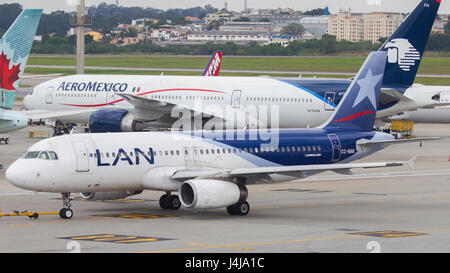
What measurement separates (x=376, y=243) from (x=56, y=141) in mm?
13286

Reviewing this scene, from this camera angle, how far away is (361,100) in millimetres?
42906

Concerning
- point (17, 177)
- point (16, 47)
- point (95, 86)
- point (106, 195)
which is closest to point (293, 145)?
point (106, 195)

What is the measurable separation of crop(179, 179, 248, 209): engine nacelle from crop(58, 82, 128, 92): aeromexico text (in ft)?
105

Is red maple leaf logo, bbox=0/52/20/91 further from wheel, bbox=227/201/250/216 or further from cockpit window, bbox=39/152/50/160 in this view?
wheel, bbox=227/201/250/216

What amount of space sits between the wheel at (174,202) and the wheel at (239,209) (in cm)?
270

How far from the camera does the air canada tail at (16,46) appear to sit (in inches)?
1751

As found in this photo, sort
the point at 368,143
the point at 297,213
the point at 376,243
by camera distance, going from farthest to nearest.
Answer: the point at 368,143
the point at 297,213
the point at 376,243

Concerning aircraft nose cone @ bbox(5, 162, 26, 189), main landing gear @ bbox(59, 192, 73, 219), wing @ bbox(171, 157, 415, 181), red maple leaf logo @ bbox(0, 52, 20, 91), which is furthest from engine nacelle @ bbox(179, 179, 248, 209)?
red maple leaf logo @ bbox(0, 52, 20, 91)

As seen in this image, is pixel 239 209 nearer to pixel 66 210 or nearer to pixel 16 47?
pixel 66 210

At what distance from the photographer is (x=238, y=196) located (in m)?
36.4

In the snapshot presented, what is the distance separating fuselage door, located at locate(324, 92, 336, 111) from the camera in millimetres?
64938
